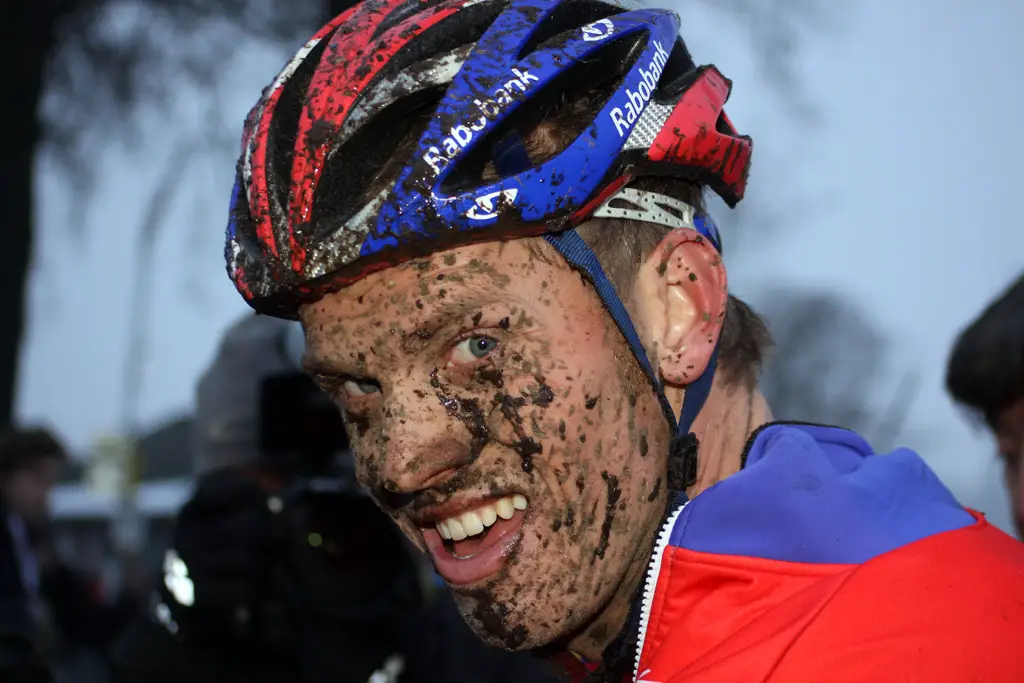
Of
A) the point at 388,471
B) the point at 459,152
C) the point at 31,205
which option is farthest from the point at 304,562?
the point at 31,205

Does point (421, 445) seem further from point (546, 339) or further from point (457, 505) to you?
point (546, 339)

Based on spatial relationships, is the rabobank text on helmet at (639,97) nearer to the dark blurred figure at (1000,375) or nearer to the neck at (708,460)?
the neck at (708,460)

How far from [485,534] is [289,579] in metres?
1.71

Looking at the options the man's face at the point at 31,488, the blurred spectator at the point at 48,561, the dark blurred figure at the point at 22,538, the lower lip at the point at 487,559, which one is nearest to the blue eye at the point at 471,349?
the lower lip at the point at 487,559

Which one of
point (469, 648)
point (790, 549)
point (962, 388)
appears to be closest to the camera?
point (790, 549)

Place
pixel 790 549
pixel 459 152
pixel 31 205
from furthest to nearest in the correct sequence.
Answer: pixel 31 205
pixel 459 152
pixel 790 549

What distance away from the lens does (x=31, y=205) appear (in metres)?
9.87

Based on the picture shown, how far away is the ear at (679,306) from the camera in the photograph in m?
2.03

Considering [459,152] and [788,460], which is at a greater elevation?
[459,152]

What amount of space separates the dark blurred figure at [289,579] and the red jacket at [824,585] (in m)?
1.84

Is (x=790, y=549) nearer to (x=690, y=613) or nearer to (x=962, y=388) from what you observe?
(x=690, y=613)

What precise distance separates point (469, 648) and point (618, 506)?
2292mm

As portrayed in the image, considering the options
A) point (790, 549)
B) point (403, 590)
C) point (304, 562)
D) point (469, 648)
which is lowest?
point (469, 648)

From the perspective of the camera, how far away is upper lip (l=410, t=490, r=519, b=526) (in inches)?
74.3
